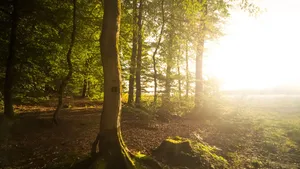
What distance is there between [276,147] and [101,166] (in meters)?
9.64

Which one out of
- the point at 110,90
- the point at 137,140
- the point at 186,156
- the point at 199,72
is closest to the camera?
the point at 110,90

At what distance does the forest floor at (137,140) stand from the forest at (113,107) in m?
0.04

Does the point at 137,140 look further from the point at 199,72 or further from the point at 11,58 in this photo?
the point at 199,72

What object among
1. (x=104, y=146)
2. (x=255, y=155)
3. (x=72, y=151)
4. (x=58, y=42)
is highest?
(x=58, y=42)

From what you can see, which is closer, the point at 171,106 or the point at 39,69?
the point at 39,69

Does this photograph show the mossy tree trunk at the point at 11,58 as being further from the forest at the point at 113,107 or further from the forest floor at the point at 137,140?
the forest floor at the point at 137,140

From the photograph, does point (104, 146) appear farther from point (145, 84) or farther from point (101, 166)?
point (145, 84)

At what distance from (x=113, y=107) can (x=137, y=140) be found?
401 centimetres

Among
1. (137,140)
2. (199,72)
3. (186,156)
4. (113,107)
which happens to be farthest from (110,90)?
(199,72)

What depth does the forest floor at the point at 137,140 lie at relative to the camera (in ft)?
24.5

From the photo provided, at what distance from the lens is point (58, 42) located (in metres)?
11.0

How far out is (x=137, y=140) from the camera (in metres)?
9.92

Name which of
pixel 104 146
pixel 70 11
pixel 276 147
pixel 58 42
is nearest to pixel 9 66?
pixel 58 42

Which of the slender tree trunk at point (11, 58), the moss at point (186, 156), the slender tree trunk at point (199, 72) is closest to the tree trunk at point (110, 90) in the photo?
the moss at point (186, 156)
